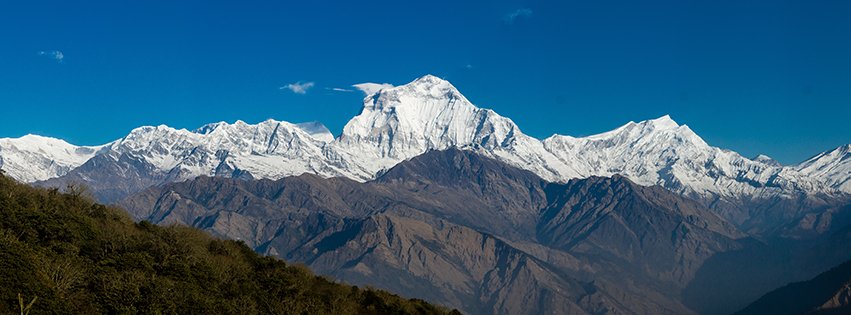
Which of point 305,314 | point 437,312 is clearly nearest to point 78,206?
point 305,314

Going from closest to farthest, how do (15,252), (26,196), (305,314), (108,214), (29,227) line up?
(15,252), (29,227), (305,314), (26,196), (108,214)

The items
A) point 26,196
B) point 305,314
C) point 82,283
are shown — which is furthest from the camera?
point 26,196

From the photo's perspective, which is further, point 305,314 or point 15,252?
point 305,314

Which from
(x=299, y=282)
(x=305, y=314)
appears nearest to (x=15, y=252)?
(x=305, y=314)

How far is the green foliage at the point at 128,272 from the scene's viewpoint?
4847 inches

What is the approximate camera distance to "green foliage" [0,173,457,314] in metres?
123

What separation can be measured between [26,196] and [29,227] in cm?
3271

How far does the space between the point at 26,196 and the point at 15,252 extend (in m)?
61.1

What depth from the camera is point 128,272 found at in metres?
141

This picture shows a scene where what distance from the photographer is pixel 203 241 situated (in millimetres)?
199625

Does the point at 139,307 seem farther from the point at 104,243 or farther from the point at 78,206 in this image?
the point at 78,206

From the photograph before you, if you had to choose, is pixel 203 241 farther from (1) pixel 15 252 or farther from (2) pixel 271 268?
(1) pixel 15 252

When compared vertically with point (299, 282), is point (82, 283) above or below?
below

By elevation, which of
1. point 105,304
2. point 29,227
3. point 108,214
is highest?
point 108,214
